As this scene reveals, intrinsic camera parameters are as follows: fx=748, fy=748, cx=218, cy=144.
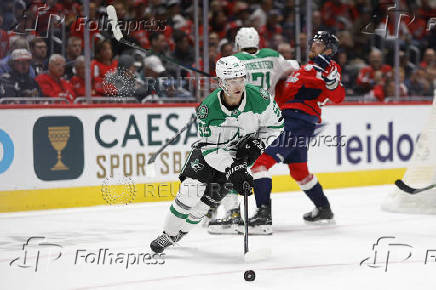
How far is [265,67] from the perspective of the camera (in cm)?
584

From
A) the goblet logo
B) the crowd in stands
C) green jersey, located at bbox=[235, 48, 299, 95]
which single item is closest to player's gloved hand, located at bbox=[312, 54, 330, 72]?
green jersey, located at bbox=[235, 48, 299, 95]

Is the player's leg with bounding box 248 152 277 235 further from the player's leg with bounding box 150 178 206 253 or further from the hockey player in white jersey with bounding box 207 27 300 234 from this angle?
the player's leg with bounding box 150 178 206 253

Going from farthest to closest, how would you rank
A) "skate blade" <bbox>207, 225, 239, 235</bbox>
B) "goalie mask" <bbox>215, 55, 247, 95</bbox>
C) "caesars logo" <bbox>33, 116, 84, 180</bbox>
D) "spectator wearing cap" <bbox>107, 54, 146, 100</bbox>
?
"spectator wearing cap" <bbox>107, 54, 146, 100</bbox>, "caesars logo" <bbox>33, 116, 84, 180</bbox>, "skate blade" <bbox>207, 225, 239, 235</bbox>, "goalie mask" <bbox>215, 55, 247, 95</bbox>

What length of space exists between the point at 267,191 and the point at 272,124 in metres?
1.11

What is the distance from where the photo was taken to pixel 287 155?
18.6ft

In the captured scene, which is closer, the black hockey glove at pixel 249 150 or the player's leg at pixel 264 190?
the black hockey glove at pixel 249 150

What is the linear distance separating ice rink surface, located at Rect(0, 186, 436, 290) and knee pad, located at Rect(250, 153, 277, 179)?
0.44 metres

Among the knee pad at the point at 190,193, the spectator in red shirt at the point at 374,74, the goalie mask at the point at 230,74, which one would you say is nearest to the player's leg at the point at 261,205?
the knee pad at the point at 190,193

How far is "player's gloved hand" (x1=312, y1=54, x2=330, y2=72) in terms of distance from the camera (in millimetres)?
5641

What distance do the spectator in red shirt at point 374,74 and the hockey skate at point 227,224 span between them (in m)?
4.21

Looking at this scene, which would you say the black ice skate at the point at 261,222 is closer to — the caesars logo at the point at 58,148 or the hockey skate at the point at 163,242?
the hockey skate at the point at 163,242

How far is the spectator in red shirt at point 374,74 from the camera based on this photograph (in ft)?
30.1

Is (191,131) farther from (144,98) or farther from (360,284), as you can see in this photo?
(360,284)

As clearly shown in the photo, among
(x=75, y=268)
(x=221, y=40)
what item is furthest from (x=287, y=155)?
(x=221, y=40)
